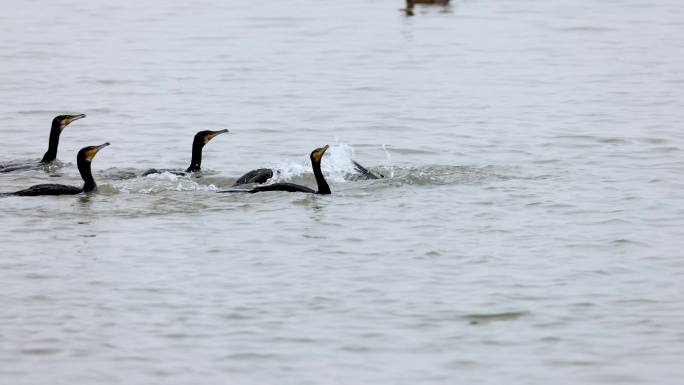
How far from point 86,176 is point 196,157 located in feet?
5.80

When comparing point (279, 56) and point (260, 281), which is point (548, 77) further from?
point (260, 281)

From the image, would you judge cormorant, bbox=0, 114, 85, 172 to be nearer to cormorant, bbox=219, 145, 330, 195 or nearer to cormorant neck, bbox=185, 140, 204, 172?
cormorant neck, bbox=185, 140, 204, 172

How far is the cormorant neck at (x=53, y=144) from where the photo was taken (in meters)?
17.6

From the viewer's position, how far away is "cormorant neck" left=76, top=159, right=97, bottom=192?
15.4 m

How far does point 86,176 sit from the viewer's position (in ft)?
50.7

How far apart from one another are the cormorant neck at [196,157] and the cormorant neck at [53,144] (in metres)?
1.93

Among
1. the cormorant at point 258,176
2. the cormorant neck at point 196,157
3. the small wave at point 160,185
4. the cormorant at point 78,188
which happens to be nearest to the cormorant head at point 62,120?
the cormorant neck at point 196,157

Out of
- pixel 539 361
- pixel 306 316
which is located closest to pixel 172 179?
pixel 306 316

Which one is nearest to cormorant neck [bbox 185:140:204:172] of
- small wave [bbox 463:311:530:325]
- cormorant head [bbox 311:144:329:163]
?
cormorant head [bbox 311:144:329:163]

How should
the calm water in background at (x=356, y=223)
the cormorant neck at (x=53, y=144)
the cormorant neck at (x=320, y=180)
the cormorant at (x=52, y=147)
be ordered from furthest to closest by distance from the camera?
the cormorant neck at (x=53, y=144) < the cormorant at (x=52, y=147) < the cormorant neck at (x=320, y=180) < the calm water in background at (x=356, y=223)

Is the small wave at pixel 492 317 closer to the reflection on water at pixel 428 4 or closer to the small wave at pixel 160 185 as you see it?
the small wave at pixel 160 185

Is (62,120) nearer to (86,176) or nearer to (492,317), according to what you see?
(86,176)

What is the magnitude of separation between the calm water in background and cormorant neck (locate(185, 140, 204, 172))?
0.74ft

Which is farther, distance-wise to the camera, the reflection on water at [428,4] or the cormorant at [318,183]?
the reflection on water at [428,4]
